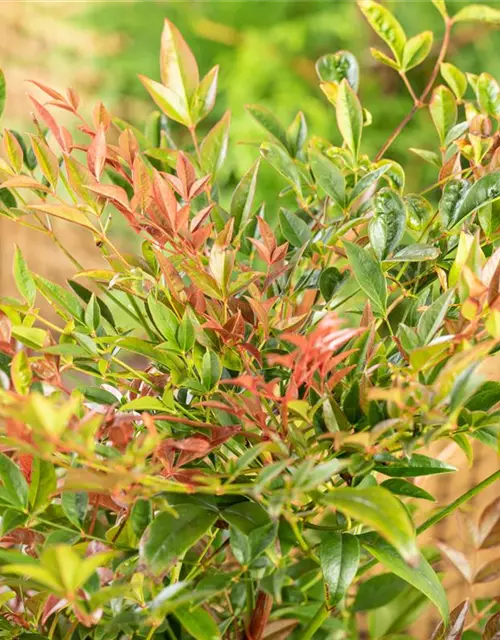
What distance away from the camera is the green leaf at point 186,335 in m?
0.29

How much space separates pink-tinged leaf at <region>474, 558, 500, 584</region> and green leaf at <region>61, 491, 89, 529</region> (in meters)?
0.22

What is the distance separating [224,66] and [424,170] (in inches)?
22.5

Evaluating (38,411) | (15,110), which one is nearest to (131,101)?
(15,110)

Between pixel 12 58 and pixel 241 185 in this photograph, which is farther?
pixel 12 58

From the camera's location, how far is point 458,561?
0.43m

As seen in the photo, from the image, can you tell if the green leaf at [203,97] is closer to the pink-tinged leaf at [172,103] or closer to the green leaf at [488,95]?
the pink-tinged leaf at [172,103]

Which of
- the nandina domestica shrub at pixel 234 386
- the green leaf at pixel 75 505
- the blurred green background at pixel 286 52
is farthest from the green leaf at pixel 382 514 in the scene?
the blurred green background at pixel 286 52

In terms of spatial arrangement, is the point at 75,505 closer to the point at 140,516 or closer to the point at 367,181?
the point at 140,516

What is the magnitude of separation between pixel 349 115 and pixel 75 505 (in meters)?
0.20

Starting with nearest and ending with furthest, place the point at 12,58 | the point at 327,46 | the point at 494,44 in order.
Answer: the point at 494,44
the point at 327,46
the point at 12,58

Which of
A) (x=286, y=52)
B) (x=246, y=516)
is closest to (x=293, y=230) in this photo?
(x=246, y=516)

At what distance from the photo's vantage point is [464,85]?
0.40m

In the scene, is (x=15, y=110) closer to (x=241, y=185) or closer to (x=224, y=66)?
(x=224, y=66)

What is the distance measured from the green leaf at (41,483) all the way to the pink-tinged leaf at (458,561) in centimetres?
23
